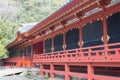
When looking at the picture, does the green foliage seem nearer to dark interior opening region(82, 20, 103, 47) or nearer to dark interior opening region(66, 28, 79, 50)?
dark interior opening region(66, 28, 79, 50)

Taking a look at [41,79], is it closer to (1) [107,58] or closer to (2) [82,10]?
(2) [82,10]

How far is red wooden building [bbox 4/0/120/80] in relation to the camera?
1114cm

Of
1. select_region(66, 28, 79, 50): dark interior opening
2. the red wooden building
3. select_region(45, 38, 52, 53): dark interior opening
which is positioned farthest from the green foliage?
select_region(66, 28, 79, 50): dark interior opening

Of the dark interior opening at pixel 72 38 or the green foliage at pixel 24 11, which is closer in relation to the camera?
the dark interior opening at pixel 72 38

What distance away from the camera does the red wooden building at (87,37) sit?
36.6 ft

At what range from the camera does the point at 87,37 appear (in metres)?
14.0

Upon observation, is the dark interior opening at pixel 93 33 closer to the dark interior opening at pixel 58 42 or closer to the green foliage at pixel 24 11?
the dark interior opening at pixel 58 42

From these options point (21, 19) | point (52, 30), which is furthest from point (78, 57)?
point (21, 19)

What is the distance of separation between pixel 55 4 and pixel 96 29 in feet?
291

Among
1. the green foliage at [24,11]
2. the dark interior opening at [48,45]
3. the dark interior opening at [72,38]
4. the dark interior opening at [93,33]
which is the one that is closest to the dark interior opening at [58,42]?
the dark interior opening at [72,38]

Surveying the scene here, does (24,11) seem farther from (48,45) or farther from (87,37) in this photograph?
(87,37)

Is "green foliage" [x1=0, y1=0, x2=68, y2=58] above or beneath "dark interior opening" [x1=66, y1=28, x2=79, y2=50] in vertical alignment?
above

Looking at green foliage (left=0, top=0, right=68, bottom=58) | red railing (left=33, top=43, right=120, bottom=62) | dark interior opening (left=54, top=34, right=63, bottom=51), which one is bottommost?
red railing (left=33, top=43, right=120, bottom=62)

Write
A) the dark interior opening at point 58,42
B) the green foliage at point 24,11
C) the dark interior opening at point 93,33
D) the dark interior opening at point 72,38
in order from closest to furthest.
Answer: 1. the dark interior opening at point 93,33
2. the dark interior opening at point 72,38
3. the dark interior opening at point 58,42
4. the green foliage at point 24,11
